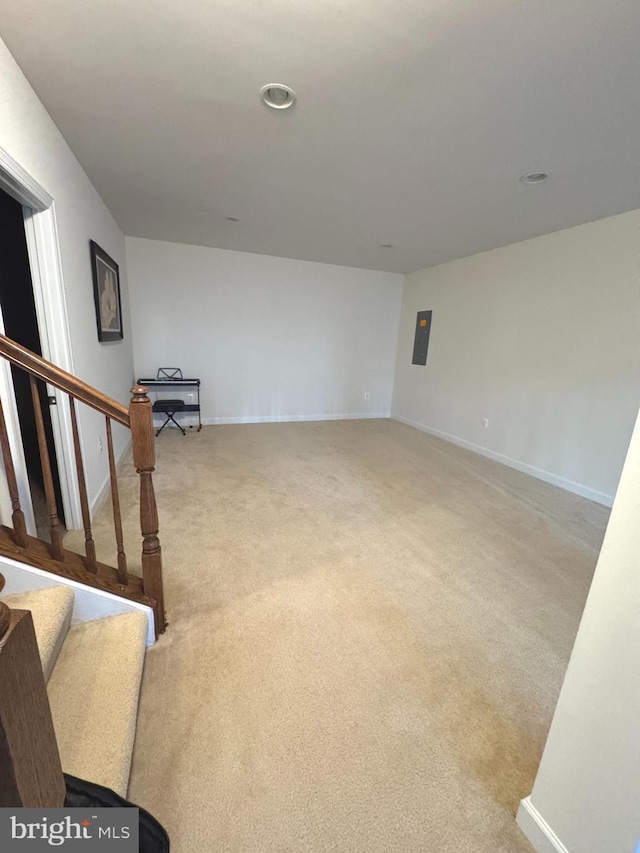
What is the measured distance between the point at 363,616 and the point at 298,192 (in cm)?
305

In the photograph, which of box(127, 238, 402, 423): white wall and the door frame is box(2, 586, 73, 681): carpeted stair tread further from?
box(127, 238, 402, 423): white wall

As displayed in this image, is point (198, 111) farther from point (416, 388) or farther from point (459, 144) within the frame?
point (416, 388)

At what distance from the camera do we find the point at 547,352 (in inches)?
144

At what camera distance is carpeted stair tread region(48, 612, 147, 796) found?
1039mm

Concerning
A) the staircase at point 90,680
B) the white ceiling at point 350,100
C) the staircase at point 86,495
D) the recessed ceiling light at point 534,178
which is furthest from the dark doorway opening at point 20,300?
the recessed ceiling light at point 534,178

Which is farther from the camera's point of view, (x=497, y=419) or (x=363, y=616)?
(x=497, y=419)

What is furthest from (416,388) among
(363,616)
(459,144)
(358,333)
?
(363,616)

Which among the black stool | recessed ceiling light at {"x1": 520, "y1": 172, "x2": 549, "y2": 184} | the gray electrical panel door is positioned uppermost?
recessed ceiling light at {"x1": 520, "y1": 172, "x2": 549, "y2": 184}

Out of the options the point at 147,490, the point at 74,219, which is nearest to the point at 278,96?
the point at 74,219

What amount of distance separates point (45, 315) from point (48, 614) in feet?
5.38

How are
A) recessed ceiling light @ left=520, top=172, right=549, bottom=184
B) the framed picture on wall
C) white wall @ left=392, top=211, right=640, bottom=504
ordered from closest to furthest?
recessed ceiling light @ left=520, top=172, right=549, bottom=184 < the framed picture on wall < white wall @ left=392, top=211, right=640, bottom=504

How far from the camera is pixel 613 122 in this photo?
182 cm
